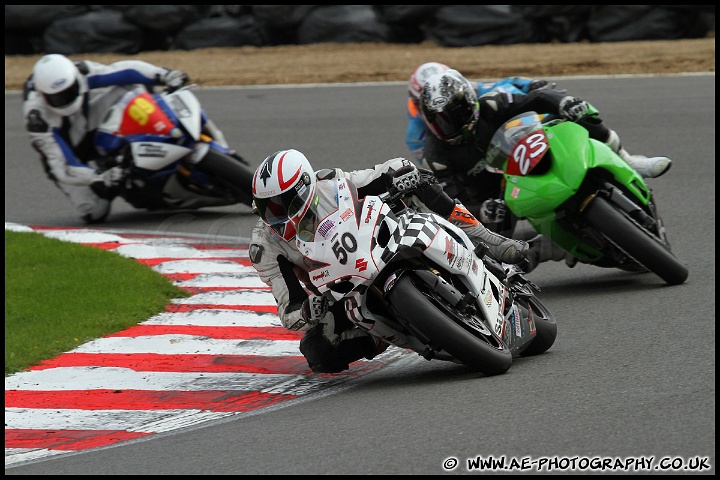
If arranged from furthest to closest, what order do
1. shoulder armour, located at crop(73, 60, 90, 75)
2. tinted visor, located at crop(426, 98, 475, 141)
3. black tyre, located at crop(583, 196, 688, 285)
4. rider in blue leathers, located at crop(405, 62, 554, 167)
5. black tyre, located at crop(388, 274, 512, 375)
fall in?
1. shoulder armour, located at crop(73, 60, 90, 75)
2. rider in blue leathers, located at crop(405, 62, 554, 167)
3. tinted visor, located at crop(426, 98, 475, 141)
4. black tyre, located at crop(583, 196, 688, 285)
5. black tyre, located at crop(388, 274, 512, 375)

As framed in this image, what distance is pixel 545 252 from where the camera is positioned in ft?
26.5

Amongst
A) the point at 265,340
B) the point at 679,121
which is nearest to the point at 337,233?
the point at 265,340

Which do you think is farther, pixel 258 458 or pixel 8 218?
pixel 8 218

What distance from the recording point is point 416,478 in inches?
174

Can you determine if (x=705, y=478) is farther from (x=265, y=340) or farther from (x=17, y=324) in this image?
(x=17, y=324)

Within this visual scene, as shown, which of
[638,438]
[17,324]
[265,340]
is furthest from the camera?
[17,324]

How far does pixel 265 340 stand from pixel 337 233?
1.64m

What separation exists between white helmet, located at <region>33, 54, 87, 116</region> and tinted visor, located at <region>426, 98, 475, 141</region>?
3.76 metres

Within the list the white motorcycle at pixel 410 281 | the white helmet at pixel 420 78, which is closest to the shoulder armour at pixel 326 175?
the white motorcycle at pixel 410 281

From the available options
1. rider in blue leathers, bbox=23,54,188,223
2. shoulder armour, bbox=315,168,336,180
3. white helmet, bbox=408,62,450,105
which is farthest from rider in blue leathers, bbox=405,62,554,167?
shoulder armour, bbox=315,168,336,180

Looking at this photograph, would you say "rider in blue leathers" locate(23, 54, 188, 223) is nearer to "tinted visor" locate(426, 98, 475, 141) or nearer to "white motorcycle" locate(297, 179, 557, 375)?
"tinted visor" locate(426, 98, 475, 141)

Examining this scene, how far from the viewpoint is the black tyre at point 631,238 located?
24.2 feet

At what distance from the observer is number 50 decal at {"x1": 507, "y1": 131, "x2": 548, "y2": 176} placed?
7617mm

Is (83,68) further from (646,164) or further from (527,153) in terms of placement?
(646,164)
